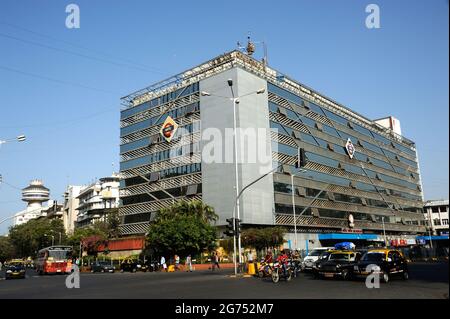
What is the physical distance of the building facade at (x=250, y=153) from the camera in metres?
57.6

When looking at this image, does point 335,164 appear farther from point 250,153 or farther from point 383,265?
point 383,265

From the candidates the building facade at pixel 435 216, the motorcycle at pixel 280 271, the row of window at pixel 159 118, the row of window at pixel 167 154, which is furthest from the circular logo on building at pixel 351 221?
the motorcycle at pixel 280 271

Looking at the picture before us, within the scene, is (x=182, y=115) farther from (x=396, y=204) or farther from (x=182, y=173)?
(x=396, y=204)

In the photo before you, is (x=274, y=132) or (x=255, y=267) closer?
(x=255, y=267)

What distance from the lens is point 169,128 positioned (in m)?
65.9

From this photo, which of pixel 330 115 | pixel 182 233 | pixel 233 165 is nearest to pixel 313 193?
pixel 233 165

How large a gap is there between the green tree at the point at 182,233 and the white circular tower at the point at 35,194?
14488 cm

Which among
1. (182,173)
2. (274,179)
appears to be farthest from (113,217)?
(274,179)

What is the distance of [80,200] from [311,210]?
85.8m

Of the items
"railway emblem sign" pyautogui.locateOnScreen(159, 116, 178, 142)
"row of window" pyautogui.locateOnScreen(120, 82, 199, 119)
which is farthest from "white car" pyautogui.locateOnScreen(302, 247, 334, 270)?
"row of window" pyautogui.locateOnScreen(120, 82, 199, 119)

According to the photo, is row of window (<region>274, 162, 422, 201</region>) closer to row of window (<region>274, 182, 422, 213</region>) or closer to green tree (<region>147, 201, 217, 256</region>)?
row of window (<region>274, 182, 422, 213</region>)

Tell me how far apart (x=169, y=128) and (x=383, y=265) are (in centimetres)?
5010

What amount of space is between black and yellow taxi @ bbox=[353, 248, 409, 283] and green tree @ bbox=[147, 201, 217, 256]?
2714cm

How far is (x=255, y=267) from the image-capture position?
27.7 meters
